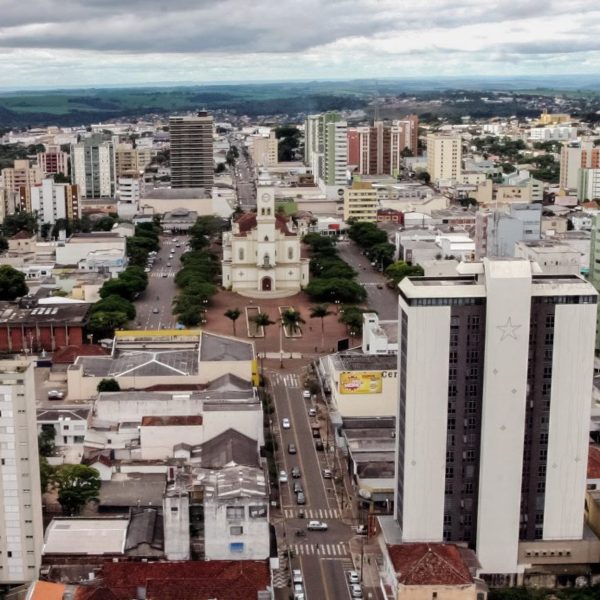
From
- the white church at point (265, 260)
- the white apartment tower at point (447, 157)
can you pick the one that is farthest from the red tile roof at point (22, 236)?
the white apartment tower at point (447, 157)

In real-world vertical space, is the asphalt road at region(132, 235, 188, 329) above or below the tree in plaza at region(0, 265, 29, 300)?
below

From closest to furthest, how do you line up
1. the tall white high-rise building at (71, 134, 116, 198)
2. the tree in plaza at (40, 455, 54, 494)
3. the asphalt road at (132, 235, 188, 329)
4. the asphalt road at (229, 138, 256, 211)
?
the tree in plaza at (40, 455, 54, 494) < the asphalt road at (132, 235, 188, 329) < the tall white high-rise building at (71, 134, 116, 198) < the asphalt road at (229, 138, 256, 211)

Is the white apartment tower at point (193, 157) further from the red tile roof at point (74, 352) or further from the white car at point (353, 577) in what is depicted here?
the white car at point (353, 577)

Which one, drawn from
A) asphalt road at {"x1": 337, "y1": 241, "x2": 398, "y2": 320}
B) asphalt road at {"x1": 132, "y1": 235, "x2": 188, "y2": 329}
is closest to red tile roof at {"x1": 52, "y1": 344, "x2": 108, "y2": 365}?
asphalt road at {"x1": 132, "y1": 235, "x2": 188, "y2": 329}

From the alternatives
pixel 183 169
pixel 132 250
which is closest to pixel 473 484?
pixel 132 250

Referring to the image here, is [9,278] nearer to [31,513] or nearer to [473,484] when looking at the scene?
[31,513]

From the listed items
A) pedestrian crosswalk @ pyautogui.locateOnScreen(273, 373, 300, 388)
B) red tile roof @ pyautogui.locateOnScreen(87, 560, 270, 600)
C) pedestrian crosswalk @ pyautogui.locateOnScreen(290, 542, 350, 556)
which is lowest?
pedestrian crosswalk @ pyautogui.locateOnScreen(290, 542, 350, 556)

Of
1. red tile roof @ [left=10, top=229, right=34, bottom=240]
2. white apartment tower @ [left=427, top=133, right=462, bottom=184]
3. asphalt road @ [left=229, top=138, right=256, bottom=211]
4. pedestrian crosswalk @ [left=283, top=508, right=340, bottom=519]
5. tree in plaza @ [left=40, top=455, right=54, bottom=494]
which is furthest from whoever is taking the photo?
white apartment tower @ [left=427, top=133, right=462, bottom=184]

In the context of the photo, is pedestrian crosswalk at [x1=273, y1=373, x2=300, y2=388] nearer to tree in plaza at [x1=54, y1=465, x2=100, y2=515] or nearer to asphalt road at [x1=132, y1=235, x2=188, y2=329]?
asphalt road at [x1=132, y1=235, x2=188, y2=329]
